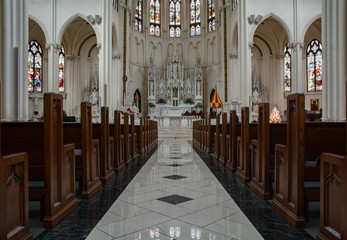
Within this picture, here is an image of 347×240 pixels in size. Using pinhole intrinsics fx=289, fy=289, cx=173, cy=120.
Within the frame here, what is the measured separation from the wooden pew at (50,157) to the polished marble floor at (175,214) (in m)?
0.14

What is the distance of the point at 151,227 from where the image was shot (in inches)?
96.1

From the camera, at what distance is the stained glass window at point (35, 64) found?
19.3 metres

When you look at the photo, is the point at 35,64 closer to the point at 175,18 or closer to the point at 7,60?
the point at 175,18

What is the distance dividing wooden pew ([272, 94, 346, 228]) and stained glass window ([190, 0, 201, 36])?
961 inches

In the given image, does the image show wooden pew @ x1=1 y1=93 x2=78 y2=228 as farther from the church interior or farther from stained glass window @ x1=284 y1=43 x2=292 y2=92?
stained glass window @ x1=284 y1=43 x2=292 y2=92

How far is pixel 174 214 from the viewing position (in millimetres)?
2779

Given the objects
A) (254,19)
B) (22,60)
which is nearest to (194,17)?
(254,19)

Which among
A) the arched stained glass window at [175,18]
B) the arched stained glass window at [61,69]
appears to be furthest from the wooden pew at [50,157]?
the arched stained glass window at [175,18]

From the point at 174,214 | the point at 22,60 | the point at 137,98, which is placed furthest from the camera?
the point at 137,98

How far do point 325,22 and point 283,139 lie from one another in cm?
428

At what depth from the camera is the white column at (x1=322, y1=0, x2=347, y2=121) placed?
657cm

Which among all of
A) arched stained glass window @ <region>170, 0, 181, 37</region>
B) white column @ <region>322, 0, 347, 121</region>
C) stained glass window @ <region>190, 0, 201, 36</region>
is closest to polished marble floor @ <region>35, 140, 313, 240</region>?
white column @ <region>322, 0, 347, 121</region>

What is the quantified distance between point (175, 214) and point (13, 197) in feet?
4.67

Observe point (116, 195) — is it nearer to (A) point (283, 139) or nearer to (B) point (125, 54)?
(A) point (283, 139)
